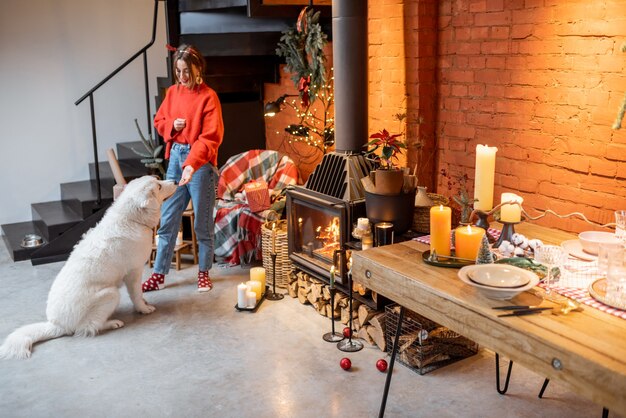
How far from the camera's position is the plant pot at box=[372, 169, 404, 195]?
3.22 meters

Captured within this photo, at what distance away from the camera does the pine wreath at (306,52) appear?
4.45 metres

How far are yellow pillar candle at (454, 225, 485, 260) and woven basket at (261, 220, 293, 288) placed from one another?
6.54ft

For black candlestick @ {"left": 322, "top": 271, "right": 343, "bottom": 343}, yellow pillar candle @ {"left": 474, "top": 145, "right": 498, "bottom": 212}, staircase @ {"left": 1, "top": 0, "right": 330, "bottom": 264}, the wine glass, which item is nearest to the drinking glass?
the wine glass

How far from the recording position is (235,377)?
3.16 metres

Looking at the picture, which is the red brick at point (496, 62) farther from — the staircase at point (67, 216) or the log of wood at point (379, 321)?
the staircase at point (67, 216)

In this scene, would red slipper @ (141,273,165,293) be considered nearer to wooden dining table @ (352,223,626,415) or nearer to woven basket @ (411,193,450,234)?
woven basket @ (411,193,450,234)

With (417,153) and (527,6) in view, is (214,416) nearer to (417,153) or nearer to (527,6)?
(417,153)

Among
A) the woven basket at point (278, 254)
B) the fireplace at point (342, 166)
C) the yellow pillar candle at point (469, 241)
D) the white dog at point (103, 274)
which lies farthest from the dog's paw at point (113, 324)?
the yellow pillar candle at point (469, 241)

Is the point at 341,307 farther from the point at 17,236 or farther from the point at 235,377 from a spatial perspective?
the point at 17,236

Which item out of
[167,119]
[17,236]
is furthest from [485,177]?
[17,236]

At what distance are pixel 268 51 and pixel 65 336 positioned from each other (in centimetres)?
249

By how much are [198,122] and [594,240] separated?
2526 mm

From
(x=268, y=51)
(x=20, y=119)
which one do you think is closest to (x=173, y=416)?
(x=268, y=51)

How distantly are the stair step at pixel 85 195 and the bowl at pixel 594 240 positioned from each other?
4013 millimetres
